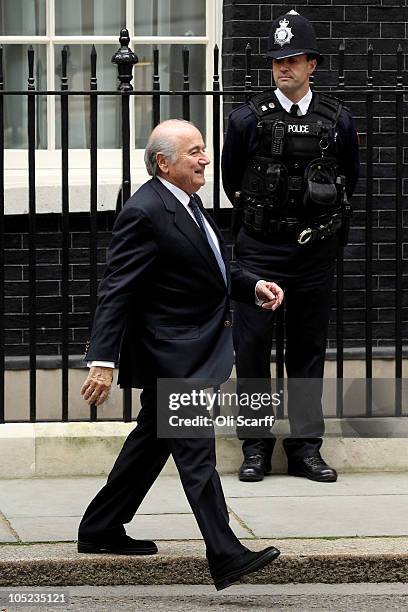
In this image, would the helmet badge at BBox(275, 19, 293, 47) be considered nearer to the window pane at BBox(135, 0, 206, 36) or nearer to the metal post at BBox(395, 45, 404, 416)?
the metal post at BBox(395, 45, 404, 416)

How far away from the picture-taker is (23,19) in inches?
374

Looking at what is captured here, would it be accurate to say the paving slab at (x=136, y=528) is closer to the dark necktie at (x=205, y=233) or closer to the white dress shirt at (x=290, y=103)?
the dark necktie at (x=205, y=233)

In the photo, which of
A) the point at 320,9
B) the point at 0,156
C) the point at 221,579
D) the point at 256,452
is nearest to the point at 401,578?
the point at 221,579

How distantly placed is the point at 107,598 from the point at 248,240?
227 cm

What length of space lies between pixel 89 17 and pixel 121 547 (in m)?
4.18

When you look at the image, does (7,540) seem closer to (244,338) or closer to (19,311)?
(244,338)

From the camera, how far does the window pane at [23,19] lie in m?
9.49

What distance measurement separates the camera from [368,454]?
318 inches

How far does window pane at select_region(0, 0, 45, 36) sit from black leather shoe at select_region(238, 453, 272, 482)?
3.15 metres

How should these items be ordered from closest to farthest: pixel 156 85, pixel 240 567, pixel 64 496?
pixel 240 567 < pixel 64 496 < pixel 156 85

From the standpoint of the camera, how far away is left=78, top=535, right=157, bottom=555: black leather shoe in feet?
21.1

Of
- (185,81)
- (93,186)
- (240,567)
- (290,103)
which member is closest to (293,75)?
(290,103)

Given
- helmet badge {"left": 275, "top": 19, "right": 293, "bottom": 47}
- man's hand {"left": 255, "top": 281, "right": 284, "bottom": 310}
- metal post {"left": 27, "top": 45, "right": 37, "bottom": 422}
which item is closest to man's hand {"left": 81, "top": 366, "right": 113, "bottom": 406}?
man's hand {"left": 255, "top": 281, "right": 284, "bottom": 310}

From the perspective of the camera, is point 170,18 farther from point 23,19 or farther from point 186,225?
point 186,225
